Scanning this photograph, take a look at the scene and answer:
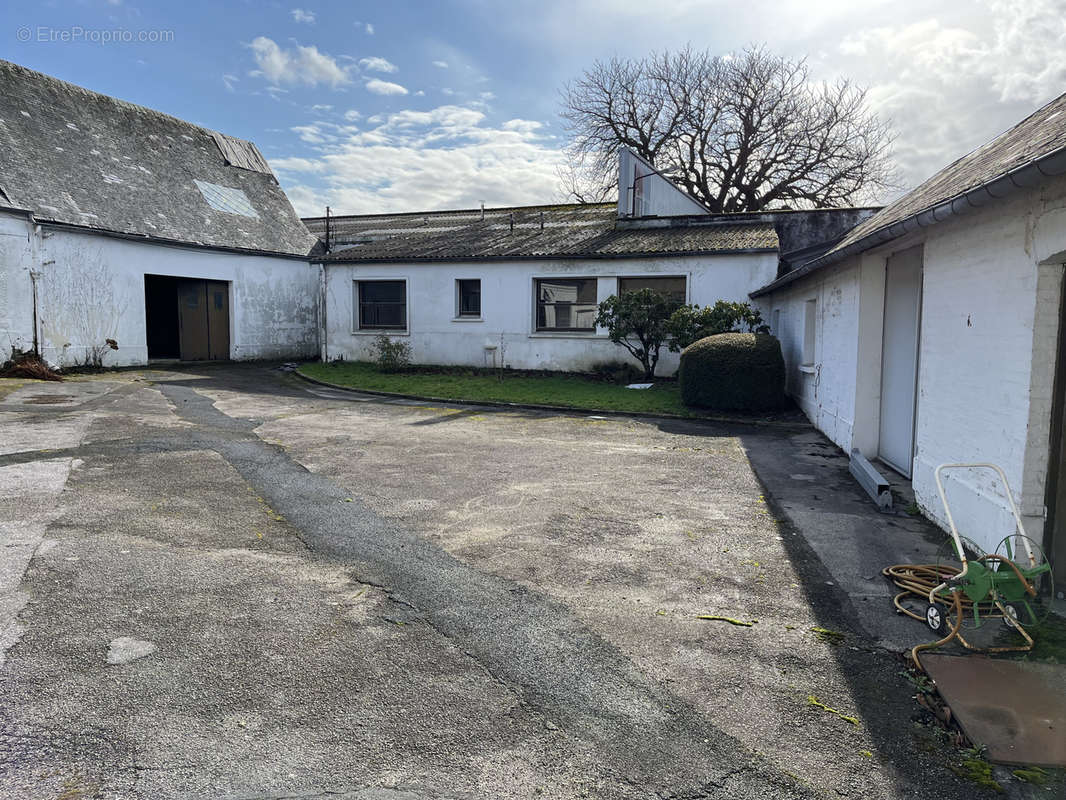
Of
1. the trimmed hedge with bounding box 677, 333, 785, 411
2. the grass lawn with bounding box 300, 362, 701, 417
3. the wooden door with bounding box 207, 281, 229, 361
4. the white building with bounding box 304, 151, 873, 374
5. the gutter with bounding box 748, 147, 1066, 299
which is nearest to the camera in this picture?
the gutter with bounding box 748, 147, 1066, 299

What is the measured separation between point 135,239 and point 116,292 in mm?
1527

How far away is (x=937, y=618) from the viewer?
4023mm

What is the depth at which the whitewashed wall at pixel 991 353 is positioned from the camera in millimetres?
4633

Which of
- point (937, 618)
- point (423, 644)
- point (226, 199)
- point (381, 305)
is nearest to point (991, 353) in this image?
point (937, 618)

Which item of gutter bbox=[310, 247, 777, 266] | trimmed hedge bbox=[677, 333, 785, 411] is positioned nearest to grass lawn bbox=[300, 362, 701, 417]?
trimmed hedge bbox=[677, 333, 785, 411]

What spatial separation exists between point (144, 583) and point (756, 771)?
12.3ft

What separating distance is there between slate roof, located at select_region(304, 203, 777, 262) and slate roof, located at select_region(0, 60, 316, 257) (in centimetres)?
315

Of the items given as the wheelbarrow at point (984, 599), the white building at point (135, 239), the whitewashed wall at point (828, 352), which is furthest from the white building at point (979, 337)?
the white building at point (135, 239)

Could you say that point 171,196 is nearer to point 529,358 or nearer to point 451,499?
point 529,358

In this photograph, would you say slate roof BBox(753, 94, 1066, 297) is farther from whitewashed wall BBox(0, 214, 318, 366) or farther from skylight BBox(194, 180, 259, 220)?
skylight BBox(194, 180, 259, 220)

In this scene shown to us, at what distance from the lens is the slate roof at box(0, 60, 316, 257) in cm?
1772

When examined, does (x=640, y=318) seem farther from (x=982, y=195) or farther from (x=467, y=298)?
(x=982, y=195)

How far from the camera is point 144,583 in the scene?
4449 millimetres

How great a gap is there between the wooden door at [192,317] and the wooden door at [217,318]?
0.13 metres
